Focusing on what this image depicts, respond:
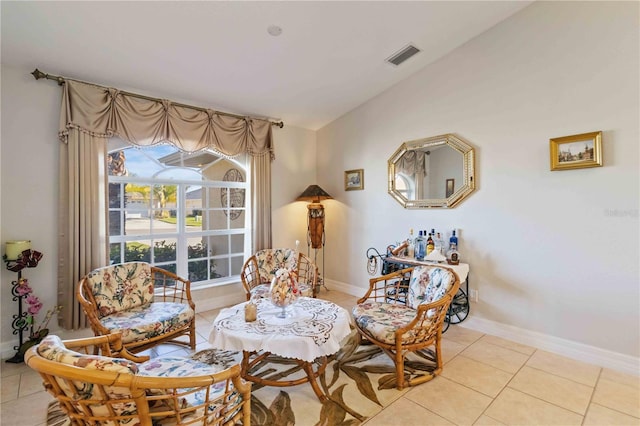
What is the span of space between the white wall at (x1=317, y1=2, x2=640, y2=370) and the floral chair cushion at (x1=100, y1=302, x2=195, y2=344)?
9.25 ft

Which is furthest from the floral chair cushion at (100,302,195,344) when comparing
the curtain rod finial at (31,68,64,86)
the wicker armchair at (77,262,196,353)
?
the curtain rod finial at (31,68,64,86)

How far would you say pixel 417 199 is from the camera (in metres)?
3.94

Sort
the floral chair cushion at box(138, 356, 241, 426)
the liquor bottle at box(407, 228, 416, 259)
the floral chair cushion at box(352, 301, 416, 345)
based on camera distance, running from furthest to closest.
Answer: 1. the liquor bottle at box(407, 228, 416, 259)
2. the floral chair cushion at box(352, 301, 416, 345)
3. the floral chair cushion at box(138, 356, 241, 426)

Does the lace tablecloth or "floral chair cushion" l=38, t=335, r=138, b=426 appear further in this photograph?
the lace tablecloth

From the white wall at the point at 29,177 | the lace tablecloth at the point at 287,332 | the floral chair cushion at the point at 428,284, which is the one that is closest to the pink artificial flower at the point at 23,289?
the white wall at the point at 29,177

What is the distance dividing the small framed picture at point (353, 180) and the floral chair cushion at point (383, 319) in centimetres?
213

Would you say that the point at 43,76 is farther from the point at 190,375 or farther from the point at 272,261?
the point at 190,375

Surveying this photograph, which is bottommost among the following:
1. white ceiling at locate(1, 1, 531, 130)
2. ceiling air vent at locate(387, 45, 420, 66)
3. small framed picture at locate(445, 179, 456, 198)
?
small framed picture at locate(445, 179, 456, 198)

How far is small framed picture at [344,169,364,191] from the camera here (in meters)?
4.60

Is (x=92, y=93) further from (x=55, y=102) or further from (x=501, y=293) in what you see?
(x=501, y=293)

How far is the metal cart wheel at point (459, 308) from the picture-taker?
3392 mm

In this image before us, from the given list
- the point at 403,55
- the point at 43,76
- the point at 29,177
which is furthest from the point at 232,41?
the point at 29,177

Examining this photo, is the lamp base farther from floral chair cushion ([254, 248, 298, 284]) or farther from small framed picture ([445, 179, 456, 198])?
small framed picture ([445, 179, 456, 198])

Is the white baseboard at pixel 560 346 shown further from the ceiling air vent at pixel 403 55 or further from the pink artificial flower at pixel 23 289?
the pink artificial flower at pixel 23 289
